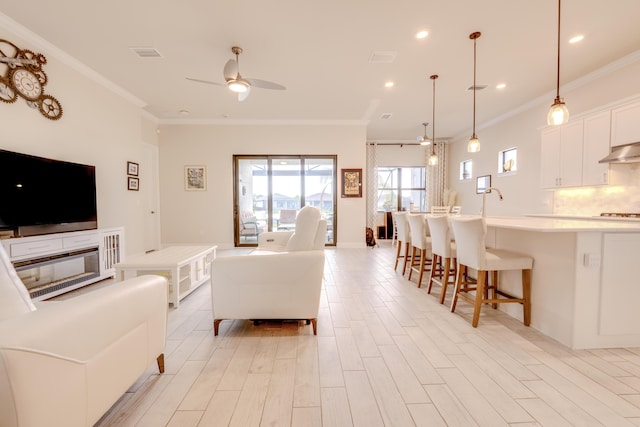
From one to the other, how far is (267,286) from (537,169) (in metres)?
5.51

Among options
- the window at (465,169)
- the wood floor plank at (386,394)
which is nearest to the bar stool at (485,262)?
the wood floor plank at (386,394)

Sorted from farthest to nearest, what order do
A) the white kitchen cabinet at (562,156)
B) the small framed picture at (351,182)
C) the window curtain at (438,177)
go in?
the window curtain at (438,177)
the small framed picture at (351,182)
the white kitchen cabinet at (562,156)

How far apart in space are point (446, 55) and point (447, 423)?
382 centimetres

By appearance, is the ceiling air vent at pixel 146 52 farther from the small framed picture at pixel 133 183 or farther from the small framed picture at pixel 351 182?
the small framed picture at pixel 351 182

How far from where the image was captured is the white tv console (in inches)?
106

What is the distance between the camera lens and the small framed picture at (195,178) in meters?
6.16

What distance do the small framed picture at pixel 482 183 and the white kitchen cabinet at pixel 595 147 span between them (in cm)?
235

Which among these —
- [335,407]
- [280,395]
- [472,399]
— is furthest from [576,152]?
[280,395]

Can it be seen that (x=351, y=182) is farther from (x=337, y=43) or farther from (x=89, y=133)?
(x=89, y=133)

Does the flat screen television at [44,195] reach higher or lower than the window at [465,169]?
lower

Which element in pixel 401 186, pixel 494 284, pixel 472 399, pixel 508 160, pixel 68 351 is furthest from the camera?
pixel 401 186

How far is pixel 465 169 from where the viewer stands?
7316 millimetres

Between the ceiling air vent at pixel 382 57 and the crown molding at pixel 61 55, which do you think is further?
the ceiling air vent at pixel 382 57

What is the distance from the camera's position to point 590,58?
347 centimetres
